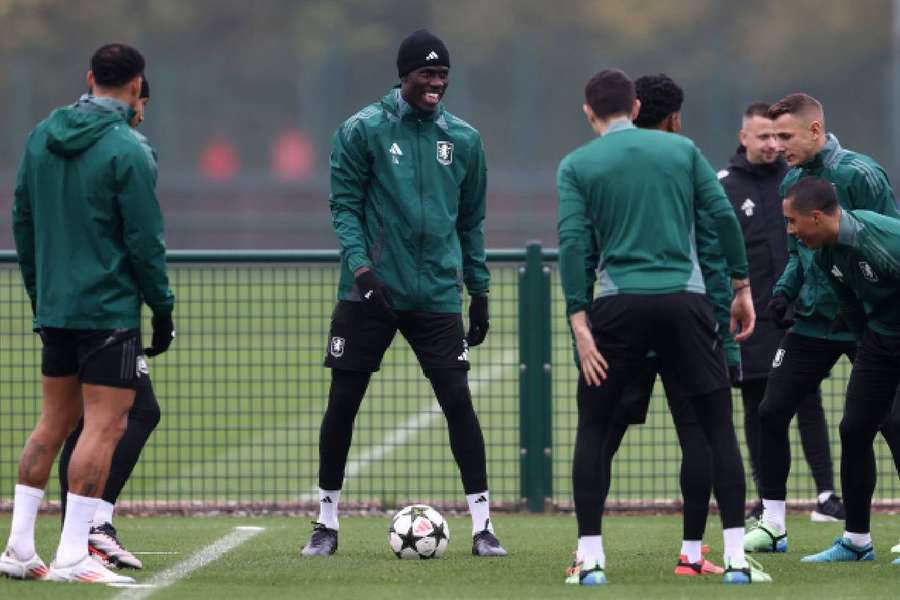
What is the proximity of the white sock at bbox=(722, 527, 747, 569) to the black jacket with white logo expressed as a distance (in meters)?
2.61

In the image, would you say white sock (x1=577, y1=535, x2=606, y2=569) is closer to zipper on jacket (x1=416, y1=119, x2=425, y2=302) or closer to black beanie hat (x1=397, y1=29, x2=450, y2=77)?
zipper on jacket (x1=416, y1=119, x2=425, y2=302)

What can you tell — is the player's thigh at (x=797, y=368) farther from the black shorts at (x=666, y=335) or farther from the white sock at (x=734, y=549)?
the white sock at (x=734, y=549)

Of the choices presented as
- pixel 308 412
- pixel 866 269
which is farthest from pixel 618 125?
pixel 308 412

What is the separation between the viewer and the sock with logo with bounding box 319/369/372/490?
7.70 m

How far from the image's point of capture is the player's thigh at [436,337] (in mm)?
7652

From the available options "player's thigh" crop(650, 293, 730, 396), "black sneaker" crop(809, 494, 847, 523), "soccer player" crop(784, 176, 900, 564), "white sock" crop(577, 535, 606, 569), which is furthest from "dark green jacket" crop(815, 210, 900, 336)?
"black sneaker" crop(809, 494, 847, 523)

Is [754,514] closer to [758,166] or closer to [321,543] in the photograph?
[758,166]

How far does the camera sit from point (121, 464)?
296 inches

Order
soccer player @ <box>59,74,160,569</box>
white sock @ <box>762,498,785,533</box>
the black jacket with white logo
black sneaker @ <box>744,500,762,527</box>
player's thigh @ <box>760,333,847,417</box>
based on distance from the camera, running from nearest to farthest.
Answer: soccer player @ <box>59,74,160,569</box>
player's thigh @ <box>760,333,847,417</box>
white sock @ <box>762,498,785,533</box>
black sneaker @ <box>744,500,762,527</box>
the black jacket with white logo

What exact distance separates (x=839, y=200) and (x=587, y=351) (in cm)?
164

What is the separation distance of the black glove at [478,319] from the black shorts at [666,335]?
1376mm

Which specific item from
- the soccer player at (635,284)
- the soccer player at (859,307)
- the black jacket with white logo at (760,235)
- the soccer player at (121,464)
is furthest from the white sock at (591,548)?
the black jacket with white logo at (760,235)

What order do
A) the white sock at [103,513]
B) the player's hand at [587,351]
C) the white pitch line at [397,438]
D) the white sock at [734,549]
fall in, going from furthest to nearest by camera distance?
the white pitch line at [397,438] < the white sock at [103,513] < the white sock at [734,549] < the player's hand at [587,351]

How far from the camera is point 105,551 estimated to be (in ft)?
23.8
